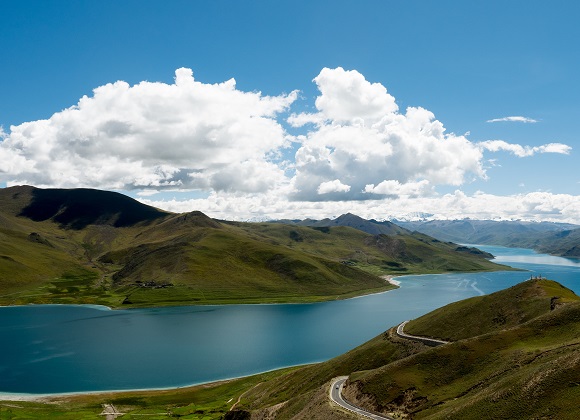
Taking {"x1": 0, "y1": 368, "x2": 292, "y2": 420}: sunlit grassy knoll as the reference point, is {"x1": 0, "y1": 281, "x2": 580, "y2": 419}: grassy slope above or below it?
above

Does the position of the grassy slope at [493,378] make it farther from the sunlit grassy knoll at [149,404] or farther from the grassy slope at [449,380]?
the sunlit grassy knoll at [149,404]

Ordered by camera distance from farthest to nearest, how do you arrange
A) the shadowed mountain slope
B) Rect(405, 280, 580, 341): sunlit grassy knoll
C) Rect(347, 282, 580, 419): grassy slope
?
Rect(405, 280, 580, 341): sunlit grassy knoll
the shadowed mountain slope
Rect(347, 282, 580, 419): grassy slope

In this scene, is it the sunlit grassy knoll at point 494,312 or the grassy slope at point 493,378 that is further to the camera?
the sunlit grassy knoll at point 494,312

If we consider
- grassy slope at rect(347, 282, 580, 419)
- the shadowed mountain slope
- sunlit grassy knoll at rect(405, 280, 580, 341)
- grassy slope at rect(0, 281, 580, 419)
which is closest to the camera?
grassy slope at rect(347, 282, 580, 419)

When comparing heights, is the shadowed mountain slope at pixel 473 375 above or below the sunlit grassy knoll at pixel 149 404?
above

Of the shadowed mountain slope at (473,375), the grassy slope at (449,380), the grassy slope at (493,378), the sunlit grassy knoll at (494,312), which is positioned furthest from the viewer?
the sunlit grassy knoll at (494,312)

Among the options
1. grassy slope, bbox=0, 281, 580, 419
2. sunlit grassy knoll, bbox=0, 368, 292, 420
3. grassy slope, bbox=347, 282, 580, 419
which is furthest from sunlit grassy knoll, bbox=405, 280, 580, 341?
sunlit grassy knoll, bbox=0, 368, 292, 420

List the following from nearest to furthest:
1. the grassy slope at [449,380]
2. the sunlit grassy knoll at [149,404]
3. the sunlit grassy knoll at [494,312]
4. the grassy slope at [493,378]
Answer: the grassy slope at [493,378] → the grassy slope at [449,380] → the sunlit grassy knoll at [149,404] → the sunlit grassy knoll at [494,312]

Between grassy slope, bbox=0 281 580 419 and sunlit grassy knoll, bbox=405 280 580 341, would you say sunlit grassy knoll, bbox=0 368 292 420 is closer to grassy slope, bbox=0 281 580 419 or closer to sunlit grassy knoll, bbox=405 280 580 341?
grassy slope, bbox=0 281 580 419

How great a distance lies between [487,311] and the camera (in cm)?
11494

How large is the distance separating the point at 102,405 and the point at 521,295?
4576 inches

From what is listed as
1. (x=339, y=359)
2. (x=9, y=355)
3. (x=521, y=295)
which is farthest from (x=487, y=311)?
(x=9, y=355)

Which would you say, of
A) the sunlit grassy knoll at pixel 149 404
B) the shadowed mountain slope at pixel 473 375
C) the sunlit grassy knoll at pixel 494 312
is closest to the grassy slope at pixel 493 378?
the shadowed mountain slope at pixel 473 375

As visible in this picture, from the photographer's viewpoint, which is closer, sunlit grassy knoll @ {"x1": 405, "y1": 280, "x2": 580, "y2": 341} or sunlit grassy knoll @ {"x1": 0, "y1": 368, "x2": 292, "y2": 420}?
sunlit grassy knoll @ {"x1": 0, "y1": 368, "x2": 292, "y2": 420}
